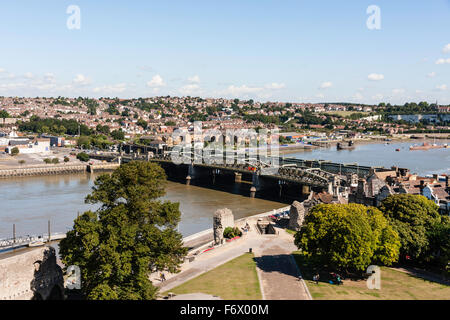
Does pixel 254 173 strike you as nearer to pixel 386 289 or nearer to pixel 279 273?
pixel 279 273

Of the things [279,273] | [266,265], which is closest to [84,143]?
[266,265]

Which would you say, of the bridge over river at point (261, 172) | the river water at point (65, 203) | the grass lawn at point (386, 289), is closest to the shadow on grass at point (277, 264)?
the grass lawn at point (386, 289)

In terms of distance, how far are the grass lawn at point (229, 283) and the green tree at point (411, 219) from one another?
7440mm

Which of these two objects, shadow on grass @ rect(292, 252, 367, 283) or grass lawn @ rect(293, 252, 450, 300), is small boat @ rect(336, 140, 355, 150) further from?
grass lawn @ rect(293, 252, 450, 300)

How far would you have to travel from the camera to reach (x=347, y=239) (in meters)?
18.3

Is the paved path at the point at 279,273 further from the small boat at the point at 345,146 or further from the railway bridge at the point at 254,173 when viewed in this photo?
the small boat at the point at 345,146

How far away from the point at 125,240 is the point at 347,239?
920 cm

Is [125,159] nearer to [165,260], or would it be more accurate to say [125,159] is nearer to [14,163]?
[14,163]

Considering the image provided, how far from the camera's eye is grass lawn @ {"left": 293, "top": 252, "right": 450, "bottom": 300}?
54.4 ft

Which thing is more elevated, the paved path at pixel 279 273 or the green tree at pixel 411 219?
the green tree at pixel 411 219

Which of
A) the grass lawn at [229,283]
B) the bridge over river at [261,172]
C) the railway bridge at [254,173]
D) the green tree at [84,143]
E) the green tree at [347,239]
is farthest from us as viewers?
the green tree at [84,143]

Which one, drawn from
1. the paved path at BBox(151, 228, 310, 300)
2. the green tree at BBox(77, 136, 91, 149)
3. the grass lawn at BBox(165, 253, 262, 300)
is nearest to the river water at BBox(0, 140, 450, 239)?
the paved path at BBox(151, 228, 310, 300)

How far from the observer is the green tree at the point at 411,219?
20.6 m
